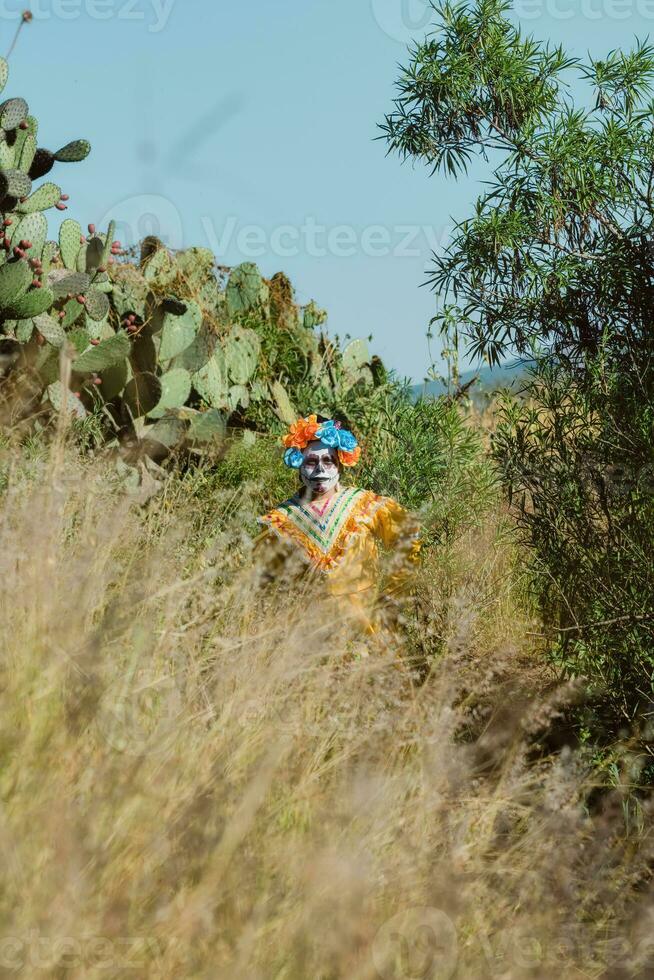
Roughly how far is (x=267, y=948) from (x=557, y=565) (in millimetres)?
2705

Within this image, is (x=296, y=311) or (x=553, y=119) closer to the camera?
(x=553, y=119)

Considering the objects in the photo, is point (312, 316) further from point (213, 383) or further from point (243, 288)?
point (213, 383)

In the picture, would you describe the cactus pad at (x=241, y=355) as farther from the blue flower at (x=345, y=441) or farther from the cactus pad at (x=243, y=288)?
the blue flower at (x=345, y=441)

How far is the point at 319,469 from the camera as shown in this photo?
5.08 metres

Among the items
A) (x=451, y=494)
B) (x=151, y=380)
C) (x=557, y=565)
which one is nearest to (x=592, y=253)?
(x=557, y=565)

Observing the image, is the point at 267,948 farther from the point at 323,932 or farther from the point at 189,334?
the point at 189,334

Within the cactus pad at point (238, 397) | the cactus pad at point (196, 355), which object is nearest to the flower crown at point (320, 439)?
the cactus pad at point (196, 355)

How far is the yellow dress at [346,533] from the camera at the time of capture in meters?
4.78

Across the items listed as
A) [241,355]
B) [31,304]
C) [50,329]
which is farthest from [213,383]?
[31,304]

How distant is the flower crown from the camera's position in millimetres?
5074

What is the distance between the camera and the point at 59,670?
2369 millimetres

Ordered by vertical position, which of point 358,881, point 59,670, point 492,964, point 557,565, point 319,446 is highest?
point 319,446

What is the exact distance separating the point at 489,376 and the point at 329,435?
118 inches

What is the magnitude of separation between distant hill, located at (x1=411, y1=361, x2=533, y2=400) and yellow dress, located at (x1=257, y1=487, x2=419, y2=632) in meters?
0.74
